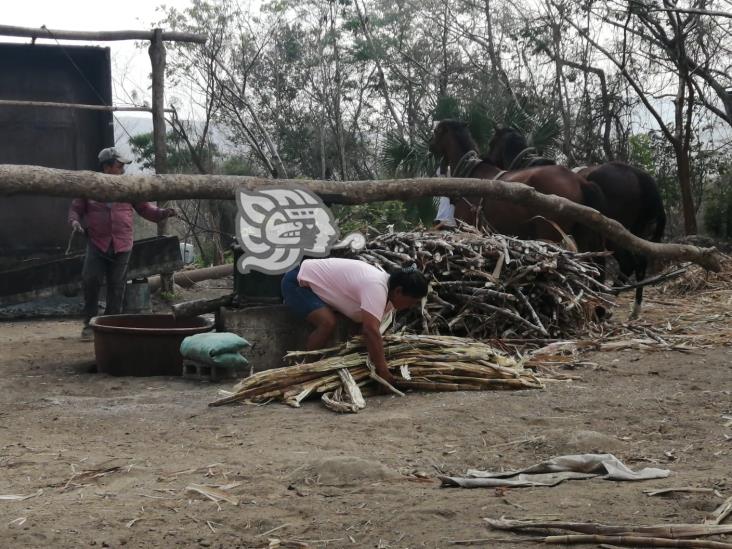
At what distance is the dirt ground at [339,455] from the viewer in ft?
11.3

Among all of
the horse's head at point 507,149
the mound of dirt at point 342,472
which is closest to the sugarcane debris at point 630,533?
the mound of dirt at point 342,472

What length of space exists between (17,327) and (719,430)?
791cm

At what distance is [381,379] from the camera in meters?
6.24

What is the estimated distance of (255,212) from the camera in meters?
7.36

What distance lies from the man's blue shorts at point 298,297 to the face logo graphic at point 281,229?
386 mm

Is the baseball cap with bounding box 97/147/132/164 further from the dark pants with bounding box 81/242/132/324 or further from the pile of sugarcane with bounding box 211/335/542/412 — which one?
the pile of sugarcane with bounding box 211/335/542/412

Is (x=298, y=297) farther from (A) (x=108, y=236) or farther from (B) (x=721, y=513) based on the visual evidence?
(B) (x=721, y=513)

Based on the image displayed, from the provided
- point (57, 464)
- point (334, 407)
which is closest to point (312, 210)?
point (334, 407)

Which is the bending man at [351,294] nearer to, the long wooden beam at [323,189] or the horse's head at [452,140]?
the long wooden beam at [323,189]

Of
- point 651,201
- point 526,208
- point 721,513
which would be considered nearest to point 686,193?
point 651,201

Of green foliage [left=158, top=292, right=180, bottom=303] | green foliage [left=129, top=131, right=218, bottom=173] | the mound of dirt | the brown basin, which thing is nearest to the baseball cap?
the brown basin

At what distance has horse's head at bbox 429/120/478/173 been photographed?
11.9 m

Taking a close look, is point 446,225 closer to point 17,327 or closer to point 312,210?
point 312,210

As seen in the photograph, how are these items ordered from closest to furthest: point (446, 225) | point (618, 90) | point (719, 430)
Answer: point (719, 430) < point (446, 225) < point (618, 90)
